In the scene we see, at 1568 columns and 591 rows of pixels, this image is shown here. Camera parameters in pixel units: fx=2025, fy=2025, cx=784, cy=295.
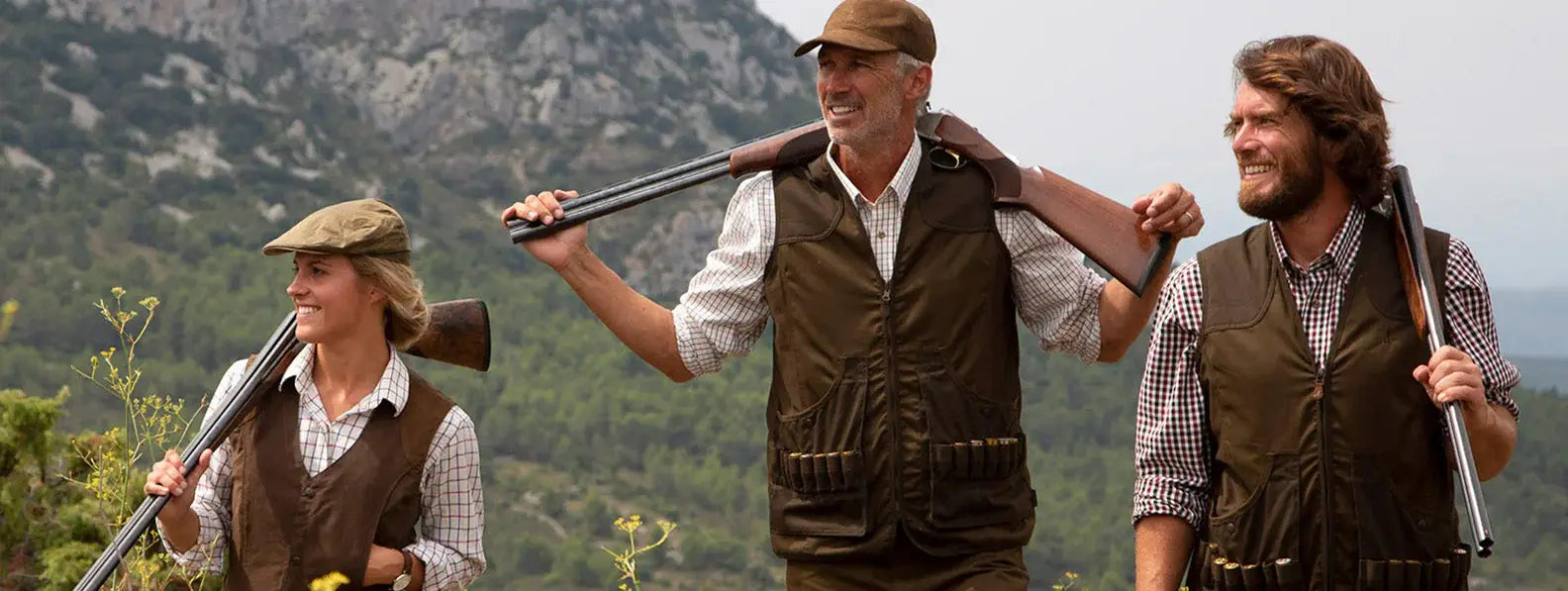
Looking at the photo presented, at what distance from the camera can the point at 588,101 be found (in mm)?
112375

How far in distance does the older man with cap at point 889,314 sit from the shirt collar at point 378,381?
0.46 meters

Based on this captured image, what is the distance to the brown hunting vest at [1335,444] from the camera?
4.37m

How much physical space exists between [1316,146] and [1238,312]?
409mm

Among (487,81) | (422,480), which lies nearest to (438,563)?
(422,480)

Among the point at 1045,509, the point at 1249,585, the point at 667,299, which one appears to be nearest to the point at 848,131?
the point at 1249,585

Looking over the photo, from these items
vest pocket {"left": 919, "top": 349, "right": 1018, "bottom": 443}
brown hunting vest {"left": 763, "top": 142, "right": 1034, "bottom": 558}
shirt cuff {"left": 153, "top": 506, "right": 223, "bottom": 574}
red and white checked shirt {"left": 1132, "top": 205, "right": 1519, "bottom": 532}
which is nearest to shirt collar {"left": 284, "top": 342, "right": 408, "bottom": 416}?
shirt cuff {"left": 153, "top": 506, "right": 223, "bottom": 574}

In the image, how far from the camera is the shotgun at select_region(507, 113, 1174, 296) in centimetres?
495

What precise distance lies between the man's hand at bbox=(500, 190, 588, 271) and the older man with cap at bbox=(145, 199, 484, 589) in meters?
0.34

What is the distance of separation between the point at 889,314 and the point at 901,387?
181 millimetres

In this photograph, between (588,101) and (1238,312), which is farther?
(588,101)

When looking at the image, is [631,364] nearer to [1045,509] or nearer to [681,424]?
[681,424]

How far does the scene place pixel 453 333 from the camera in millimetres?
5430

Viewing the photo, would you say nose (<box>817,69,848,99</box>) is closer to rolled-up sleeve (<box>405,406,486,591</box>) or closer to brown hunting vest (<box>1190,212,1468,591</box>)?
brown hunting vest (<box>1190,212,1468,591</box>)

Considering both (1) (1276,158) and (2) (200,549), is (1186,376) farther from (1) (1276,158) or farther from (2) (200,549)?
(2) (200,549)
